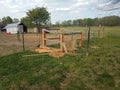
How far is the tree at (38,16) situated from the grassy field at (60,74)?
35.6m

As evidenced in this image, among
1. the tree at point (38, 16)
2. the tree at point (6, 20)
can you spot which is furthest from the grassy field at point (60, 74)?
the tree at point (6, 20)

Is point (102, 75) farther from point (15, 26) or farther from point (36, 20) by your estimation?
point (36, 20)

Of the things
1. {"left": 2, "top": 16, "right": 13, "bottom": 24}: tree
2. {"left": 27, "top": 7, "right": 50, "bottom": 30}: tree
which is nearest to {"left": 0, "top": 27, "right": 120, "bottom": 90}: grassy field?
{"left": 27, "top": 7, "right": 50, "bottom": 30}: tree

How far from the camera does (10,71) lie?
18.9 feet

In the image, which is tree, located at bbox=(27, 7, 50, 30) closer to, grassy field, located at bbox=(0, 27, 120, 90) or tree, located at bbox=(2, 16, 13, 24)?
tree, located at bbox=(2, 16, 13, 24)

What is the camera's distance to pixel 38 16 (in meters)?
42.3

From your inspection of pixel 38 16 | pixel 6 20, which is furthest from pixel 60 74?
pixel 6 20

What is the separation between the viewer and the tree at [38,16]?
42.1m

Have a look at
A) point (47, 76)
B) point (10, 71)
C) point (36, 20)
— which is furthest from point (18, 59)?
point (36, 20)

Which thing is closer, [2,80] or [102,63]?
[2,80]

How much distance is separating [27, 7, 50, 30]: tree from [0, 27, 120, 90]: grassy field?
35.6m

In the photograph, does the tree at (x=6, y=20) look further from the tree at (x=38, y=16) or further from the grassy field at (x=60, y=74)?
the grassy field at (x=60, y=74)

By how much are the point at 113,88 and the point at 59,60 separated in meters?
2.74

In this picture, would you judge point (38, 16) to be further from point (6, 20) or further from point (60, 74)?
point (60, 74)
